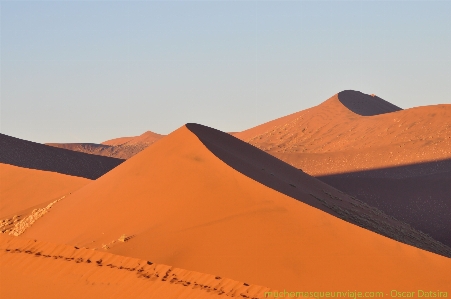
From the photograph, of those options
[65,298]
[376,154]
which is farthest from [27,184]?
[376,154]

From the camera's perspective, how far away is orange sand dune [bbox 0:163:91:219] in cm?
2234

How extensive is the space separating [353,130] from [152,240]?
49.2 meters

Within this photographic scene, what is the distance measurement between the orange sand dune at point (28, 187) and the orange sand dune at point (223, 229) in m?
4.58

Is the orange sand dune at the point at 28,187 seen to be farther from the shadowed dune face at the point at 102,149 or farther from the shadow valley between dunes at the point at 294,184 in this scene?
the shadowed dune face at the point at 102,149

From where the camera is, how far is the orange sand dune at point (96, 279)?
1063 centimetres

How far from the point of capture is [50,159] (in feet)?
154

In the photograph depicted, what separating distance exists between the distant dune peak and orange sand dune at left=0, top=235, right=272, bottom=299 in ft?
198

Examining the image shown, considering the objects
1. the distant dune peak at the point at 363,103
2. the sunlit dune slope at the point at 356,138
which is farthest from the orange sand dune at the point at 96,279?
the distant dune peak at the point at 363,103

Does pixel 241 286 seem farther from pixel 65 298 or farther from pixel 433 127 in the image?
pixel 433 127

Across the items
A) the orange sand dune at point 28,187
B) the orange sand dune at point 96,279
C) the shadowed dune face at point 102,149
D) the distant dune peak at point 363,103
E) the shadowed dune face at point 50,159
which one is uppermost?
the distant dune peak at point 363,103

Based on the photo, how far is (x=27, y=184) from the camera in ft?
81.1

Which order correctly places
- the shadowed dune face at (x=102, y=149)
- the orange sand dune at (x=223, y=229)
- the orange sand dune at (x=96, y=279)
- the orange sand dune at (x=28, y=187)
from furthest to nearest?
1. the shadowed dune face at (x=102, y=149)
2. the orange sand dune at (x=28, y=187)
3. the orange sand dune at (x=223, y=229)
4. the orange sand dune at (x=96, y=279)

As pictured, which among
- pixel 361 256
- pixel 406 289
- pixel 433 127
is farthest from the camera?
pixel 433 127

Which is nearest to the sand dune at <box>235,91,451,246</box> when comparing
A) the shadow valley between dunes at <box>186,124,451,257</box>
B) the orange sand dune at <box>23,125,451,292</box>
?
the shadow valley between dunes at <box>186,124,451,257</box>
